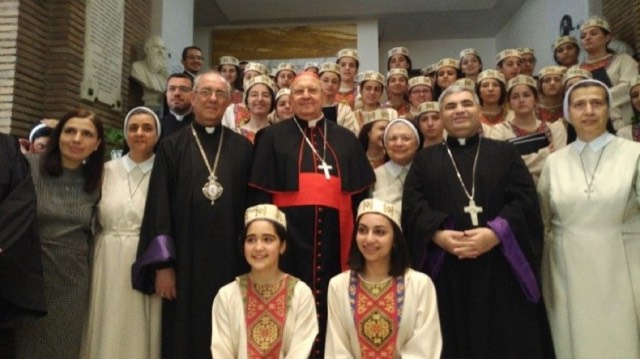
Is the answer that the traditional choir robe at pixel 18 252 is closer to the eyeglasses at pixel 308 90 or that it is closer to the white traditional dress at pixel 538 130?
the eyeglasses at pixel 308 90

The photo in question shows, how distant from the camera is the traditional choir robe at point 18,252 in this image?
2875 mm

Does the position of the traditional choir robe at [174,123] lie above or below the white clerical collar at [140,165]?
above

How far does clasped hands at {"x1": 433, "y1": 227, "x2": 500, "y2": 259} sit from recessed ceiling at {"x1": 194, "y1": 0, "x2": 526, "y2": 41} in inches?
348

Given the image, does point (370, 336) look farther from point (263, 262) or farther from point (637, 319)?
point (637, 319)

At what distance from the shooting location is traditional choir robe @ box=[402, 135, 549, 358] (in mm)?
3055

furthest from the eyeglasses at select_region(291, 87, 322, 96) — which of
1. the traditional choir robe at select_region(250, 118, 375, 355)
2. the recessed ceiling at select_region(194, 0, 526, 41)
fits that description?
the recessed ceiling at select_region(194, 0, 526, 41)

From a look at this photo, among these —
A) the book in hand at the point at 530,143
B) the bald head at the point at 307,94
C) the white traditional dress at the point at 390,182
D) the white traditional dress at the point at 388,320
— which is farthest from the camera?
the book in hand at the point at 530,143

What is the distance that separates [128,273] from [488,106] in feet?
10.5

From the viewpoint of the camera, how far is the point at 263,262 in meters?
2.92

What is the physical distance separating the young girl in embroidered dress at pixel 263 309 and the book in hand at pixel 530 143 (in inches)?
77.9

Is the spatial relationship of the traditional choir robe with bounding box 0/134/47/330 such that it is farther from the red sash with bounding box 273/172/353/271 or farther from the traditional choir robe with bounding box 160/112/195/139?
the traditional choir robe with bounding box 160/112/195/139

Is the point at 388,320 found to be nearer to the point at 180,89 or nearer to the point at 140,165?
the point at 140,165

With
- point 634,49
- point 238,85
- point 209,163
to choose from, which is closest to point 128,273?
point 209,163

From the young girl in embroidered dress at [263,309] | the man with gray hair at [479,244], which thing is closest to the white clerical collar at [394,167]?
the man with gray hair at [479,244]
